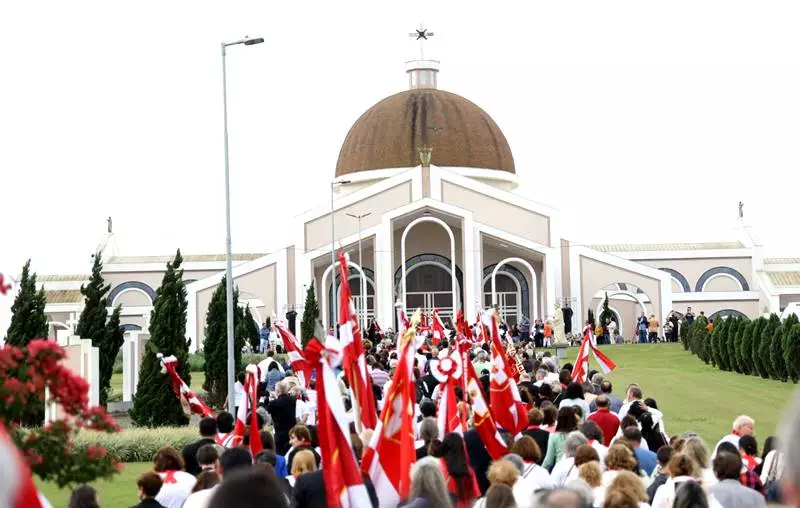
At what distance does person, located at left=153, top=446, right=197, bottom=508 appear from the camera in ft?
29.7

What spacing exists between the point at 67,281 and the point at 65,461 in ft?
201

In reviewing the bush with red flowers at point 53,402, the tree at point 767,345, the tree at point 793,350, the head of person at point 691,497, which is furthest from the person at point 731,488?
the tree at point 767,345

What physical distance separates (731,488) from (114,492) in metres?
9.63

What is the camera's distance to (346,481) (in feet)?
27.0

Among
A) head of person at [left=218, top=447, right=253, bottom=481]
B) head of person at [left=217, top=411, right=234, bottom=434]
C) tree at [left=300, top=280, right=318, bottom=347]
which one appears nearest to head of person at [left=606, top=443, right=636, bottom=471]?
head of person at [left=218, top=447, right=253, bottom=481]

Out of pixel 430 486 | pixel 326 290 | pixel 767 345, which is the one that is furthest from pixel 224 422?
pixel 326 290

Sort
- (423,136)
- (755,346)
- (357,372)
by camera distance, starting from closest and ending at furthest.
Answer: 1. (357,372)
2. (755,346)
3. (423,136)

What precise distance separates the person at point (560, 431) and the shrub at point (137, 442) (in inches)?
342

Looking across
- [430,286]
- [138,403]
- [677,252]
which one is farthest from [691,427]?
[677,252]

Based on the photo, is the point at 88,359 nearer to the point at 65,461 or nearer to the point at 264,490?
the point at 65,461

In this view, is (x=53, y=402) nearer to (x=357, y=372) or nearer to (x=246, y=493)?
(x=246, y=493)

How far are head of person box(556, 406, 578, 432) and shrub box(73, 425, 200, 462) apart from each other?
875 centimetres

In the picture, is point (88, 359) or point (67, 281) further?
point (67, 281)

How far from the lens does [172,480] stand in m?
9.10
